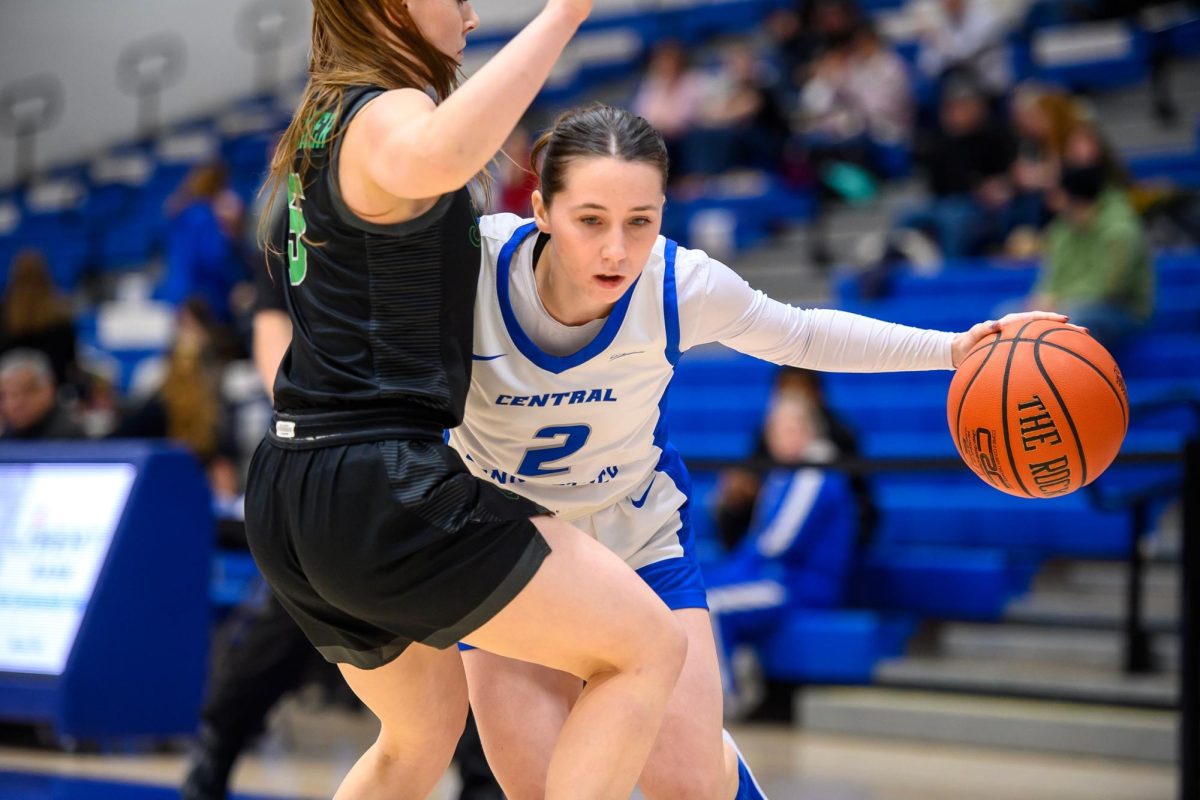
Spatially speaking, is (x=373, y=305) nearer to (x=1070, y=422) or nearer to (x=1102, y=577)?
(x=1070, y=422)

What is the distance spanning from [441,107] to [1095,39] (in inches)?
346

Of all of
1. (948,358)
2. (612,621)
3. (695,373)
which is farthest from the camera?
(695,373)

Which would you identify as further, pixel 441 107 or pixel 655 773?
pixel 655 773

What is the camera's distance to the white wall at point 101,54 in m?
15.9

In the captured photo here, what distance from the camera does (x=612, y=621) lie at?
203cm

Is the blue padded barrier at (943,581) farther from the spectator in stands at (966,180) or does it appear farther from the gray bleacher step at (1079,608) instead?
the spectator in stands at (966,180)

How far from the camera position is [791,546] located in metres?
5.91

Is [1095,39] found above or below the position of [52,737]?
above

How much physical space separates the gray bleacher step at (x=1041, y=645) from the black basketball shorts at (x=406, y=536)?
13.5 feet

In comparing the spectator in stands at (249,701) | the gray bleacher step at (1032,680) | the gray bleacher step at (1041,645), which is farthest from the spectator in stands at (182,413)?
the gray bleacher step at (1041,645)

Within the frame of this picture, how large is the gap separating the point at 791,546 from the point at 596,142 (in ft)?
12.9

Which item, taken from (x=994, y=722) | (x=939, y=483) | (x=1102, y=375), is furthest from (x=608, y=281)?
(x=939, y=483)

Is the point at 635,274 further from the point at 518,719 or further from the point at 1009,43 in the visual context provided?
the point at 1009,43

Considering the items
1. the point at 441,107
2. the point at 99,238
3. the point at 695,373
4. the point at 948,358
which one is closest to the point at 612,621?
the point at 441,107
